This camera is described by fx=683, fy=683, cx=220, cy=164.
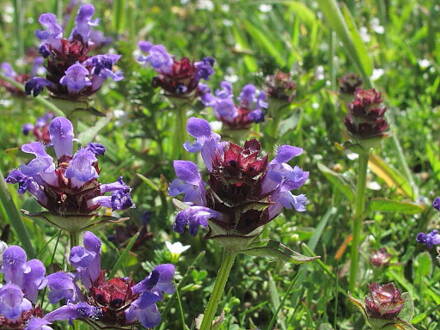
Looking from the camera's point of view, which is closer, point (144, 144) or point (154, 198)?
point (154, 198)

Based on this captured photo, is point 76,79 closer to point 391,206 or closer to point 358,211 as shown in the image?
point 358,211

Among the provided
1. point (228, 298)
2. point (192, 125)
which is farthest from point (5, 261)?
point (228, 298)

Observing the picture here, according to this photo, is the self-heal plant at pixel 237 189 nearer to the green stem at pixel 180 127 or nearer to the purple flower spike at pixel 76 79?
the purple flower spike at pixel 76 79

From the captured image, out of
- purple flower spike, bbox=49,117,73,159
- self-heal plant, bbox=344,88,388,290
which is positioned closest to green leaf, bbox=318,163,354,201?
self-heal plant, bbox=344,88,388,290

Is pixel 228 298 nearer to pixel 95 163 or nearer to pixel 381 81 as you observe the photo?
pixel 95 163

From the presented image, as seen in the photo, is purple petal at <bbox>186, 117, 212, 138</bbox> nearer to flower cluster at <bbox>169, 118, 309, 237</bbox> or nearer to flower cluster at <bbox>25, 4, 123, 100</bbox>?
flower cluster at <bbox>169, 118, 309, 237</bbox>

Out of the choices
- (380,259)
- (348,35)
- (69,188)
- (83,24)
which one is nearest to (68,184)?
(69,188)
